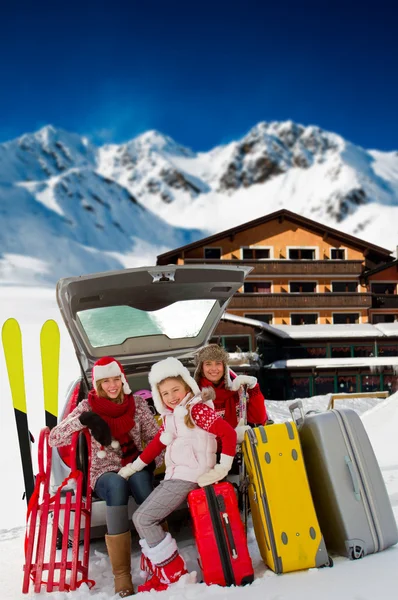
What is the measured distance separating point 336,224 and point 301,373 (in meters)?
179

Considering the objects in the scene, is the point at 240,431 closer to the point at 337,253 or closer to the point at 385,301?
the point at 385,301

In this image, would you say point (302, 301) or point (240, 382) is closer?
point (240, 382)

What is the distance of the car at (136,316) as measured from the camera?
4.29 meters

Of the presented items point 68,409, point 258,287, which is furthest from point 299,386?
point 68,409

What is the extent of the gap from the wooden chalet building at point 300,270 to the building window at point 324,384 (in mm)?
4389

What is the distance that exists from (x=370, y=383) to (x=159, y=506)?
86.0ft

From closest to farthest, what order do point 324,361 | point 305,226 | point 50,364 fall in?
point 50,364 → point 324,361 → point 305,226

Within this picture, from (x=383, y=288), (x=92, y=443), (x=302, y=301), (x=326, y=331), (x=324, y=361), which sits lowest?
(x=92, y=443)

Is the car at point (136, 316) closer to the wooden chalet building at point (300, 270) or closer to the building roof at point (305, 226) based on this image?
the wooden chalet building at point (300, 270)

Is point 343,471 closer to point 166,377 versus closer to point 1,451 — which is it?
point 166,377

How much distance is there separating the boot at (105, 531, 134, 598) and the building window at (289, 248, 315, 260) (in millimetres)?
30284

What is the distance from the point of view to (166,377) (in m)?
3.63

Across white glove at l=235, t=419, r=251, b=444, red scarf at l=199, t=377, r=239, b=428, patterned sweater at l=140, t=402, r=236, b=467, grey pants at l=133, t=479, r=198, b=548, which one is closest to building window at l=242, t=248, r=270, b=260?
red scarf at l=199, t=377, r=239, b=428

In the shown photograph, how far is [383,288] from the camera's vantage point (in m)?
33.3
